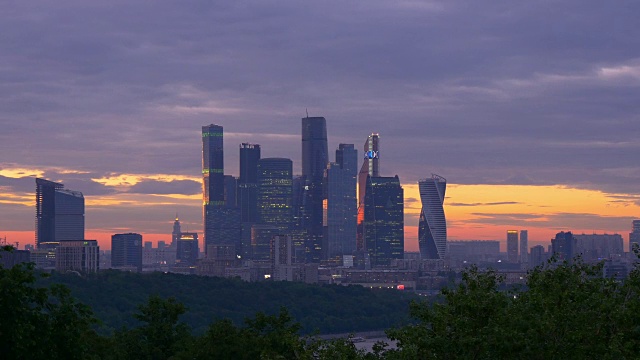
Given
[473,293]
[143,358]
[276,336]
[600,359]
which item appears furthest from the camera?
[143,358]

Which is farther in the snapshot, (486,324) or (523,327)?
(486,324)

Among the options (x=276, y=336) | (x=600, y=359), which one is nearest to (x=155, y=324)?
(x=276, y=336)

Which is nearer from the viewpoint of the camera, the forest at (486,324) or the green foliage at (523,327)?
the green foliage at (523,327)

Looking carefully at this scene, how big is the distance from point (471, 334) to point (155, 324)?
115ft

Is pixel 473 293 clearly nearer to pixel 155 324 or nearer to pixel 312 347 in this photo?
pixel 312 347

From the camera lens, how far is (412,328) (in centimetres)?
4397

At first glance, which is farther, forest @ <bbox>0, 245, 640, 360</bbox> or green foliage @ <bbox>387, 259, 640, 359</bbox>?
forest @ <bbox>0, 245, 640, 360</bbox>

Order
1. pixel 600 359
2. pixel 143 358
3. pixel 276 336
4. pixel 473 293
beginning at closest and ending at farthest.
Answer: pixel 600 359 → pixel 473 293 → pixel 276 336 → pixel 143 358

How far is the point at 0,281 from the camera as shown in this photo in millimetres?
44500

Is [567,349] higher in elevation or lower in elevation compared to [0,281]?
lower

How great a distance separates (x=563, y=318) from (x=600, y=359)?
7.82 feet

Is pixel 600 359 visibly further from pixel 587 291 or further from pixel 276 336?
pixel 276 336

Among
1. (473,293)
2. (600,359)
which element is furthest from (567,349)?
(473,293)

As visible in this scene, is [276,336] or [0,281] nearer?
[0,281]
